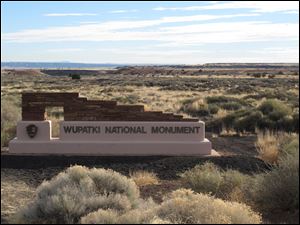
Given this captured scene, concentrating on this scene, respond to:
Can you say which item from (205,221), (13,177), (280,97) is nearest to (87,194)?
(205,221)

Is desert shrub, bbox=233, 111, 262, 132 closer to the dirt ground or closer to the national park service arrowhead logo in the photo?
the dirt ground

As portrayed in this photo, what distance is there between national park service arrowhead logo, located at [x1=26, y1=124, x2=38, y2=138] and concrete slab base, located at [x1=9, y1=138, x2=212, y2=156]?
0.25 metres

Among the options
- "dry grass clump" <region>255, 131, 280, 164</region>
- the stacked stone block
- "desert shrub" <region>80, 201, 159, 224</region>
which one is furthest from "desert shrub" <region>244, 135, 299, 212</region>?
the stacked stone block

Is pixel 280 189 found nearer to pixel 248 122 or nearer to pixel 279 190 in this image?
pixel 279 190

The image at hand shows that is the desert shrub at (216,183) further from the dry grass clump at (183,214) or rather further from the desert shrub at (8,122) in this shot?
the desert shrub at (8,122)

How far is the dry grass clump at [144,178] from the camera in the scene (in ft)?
49.1

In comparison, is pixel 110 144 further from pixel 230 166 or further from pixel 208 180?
pixel 208 180

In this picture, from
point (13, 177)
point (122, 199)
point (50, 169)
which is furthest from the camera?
point (50, 169)

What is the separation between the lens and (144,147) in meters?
19.7

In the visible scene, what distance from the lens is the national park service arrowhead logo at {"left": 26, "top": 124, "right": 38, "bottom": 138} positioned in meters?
19.6

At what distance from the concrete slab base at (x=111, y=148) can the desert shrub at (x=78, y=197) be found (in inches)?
321

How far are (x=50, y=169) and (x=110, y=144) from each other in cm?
295

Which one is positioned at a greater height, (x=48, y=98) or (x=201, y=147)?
(x=48, y=98)

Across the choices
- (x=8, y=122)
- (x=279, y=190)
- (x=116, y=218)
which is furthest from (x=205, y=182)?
(x=8, y=122)
